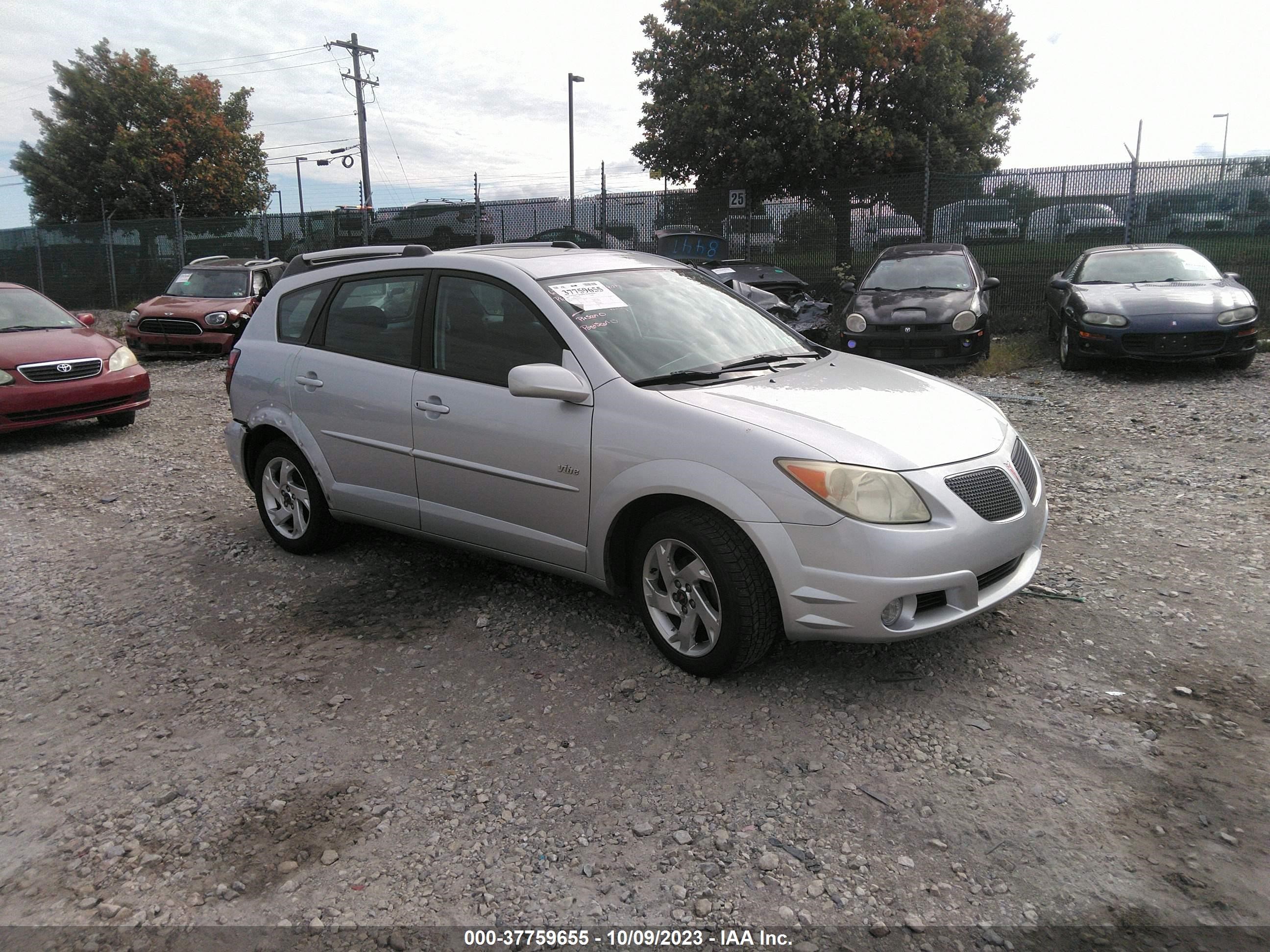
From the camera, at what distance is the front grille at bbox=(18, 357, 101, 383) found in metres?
8.57

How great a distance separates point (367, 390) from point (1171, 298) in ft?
28.7

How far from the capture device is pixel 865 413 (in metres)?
3.65

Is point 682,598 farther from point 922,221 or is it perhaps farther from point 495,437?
point 922,221

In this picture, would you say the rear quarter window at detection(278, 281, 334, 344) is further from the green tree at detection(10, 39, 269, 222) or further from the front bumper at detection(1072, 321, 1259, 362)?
the green tree at detection(10, 39, 269, 222)

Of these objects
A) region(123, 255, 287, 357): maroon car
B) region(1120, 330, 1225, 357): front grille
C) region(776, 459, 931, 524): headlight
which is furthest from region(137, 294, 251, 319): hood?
region(776, 459, 931, 524): headlight

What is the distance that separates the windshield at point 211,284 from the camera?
49.1 ft

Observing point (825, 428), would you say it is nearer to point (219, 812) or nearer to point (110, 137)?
point (219, 812)

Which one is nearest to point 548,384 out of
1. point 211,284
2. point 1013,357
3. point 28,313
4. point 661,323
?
point 661,323

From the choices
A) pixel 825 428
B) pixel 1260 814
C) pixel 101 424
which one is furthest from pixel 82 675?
pixel 101 424

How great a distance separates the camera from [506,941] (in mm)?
2365

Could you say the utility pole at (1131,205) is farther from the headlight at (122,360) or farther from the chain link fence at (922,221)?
the headlight at (122,360)

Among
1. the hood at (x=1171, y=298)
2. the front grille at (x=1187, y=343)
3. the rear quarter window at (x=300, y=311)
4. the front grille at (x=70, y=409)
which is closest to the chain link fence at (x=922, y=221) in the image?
the hood at (x=1171, y=298)

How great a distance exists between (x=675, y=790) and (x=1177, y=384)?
881 cm

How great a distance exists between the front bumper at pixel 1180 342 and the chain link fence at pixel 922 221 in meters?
4.86
